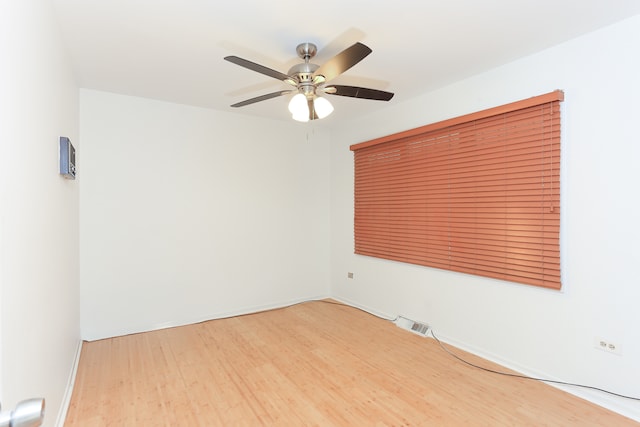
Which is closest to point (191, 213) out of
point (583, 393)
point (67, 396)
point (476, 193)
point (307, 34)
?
point (67, 396)

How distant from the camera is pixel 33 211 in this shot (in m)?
1.50

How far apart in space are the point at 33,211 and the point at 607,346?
3.51 metres

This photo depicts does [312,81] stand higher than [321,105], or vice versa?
[312,81]

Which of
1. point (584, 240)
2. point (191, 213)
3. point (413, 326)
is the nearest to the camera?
point (584, 240)

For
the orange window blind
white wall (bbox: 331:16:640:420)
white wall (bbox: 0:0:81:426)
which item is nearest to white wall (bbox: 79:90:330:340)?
white wall (bbox: 0:0:81:426)

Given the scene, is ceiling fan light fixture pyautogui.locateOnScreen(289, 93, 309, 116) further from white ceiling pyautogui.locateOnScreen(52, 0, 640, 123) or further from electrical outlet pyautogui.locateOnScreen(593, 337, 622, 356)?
electrical outlet pyautogui.locateOnScreen(593, 337, 622, 356)

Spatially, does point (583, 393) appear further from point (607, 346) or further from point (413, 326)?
point (413, 326)

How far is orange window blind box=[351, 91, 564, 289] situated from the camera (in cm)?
260

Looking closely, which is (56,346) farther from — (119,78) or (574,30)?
(574,30)

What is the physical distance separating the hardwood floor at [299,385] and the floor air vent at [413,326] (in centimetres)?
10

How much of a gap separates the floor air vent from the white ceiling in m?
2.54

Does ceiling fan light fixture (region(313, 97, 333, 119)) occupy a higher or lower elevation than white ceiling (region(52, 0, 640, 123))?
lower

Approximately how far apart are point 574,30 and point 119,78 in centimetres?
375

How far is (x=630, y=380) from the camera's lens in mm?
2186
